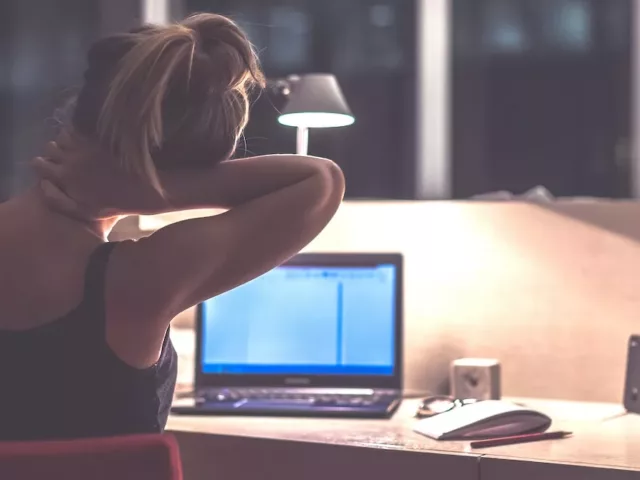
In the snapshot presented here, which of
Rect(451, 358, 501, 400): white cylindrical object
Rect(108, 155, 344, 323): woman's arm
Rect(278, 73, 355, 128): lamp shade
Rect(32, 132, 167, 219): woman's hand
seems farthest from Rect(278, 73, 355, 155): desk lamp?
Rect(32, 132, 167, 219): woman's hand

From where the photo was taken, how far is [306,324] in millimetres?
1964

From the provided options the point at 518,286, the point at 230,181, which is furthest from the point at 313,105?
the point at 230,181

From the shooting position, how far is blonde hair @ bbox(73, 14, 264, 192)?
3.14 feet

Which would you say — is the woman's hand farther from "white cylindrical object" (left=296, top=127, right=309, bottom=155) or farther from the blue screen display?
"white cylindrical object" (left=296, top=127, right=309, bottom=155)

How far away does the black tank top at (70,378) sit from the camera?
97 cm

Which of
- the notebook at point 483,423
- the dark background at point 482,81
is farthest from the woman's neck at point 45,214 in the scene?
the dark background at point 482,81

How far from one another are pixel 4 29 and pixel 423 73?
1747mm

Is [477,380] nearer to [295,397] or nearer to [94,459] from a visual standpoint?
[295,397]

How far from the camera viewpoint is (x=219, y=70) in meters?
1.04

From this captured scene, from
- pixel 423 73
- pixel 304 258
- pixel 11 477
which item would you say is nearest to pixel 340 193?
pixel 11 477

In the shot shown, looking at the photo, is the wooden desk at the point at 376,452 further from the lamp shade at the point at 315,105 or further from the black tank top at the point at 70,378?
the lamp shade at the point at 315,105

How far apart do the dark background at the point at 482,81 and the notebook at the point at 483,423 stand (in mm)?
1007

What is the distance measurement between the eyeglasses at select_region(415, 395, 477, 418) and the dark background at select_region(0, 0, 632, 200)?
0.82 meters

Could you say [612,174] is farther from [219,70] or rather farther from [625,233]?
[219,70]
